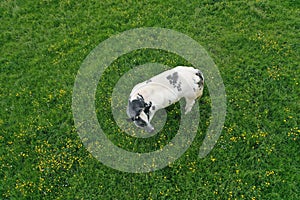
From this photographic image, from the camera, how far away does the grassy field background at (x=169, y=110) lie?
25.3 feet

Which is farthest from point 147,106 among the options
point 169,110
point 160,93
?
point 169,110

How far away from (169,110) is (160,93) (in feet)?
3.93

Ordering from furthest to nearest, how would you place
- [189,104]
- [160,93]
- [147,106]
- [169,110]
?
[169,110] < [189,104] < [160,93] < [147,106]

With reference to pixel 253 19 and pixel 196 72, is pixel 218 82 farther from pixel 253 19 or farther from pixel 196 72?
pixel 253 19

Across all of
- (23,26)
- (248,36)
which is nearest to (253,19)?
(248,36)

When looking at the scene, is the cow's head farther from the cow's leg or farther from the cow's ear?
the cow's leg

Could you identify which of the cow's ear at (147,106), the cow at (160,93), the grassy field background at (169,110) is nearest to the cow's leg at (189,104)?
the cow at (160,93)

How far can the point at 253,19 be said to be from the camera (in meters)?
10.4

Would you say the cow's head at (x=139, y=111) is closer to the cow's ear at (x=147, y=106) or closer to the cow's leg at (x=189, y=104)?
the cow's ear at (x=147, y=106)

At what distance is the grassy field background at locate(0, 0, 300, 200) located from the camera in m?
7.71

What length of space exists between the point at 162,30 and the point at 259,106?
391 cm

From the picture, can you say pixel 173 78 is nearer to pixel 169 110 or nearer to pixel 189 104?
pixel 189 104

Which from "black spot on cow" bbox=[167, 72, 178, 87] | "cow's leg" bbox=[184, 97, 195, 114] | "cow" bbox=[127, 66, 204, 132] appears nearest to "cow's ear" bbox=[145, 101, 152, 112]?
"cow" bbox=[127, 66, 204, 132]

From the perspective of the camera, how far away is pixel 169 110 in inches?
344
